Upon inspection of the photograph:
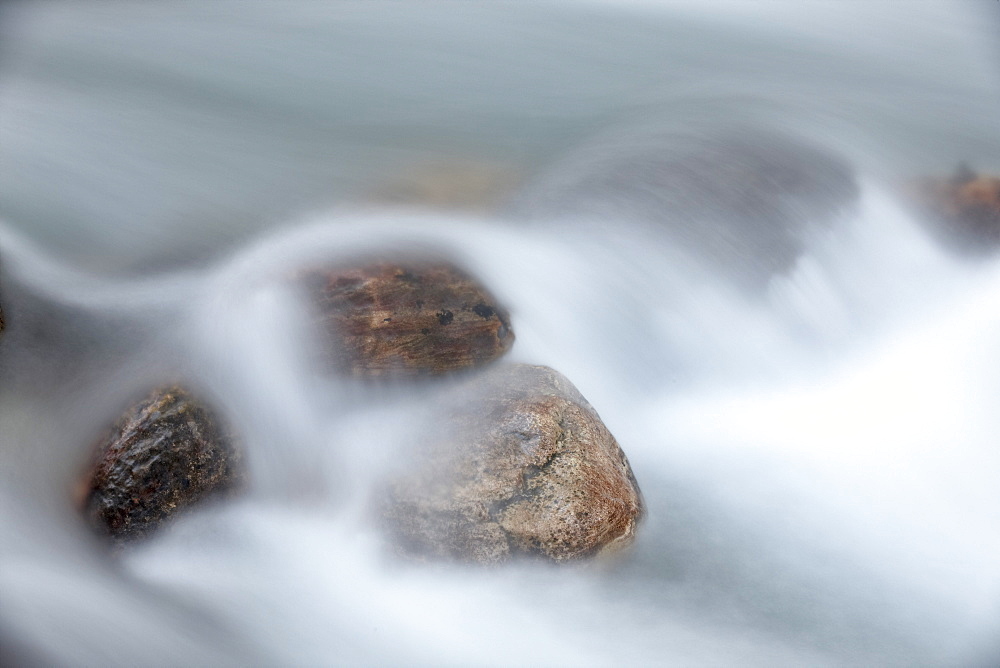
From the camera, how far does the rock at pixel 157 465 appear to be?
4.89m

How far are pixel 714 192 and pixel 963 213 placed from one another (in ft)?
8.93

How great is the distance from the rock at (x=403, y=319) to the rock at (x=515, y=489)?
55 cm

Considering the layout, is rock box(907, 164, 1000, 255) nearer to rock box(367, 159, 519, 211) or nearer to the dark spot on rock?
rock box(367, 159, 519, 211)

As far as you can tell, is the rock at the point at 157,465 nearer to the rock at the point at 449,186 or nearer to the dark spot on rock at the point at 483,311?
the dark spot on rock at the point at 483,311

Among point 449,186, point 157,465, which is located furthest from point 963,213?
point 157,465

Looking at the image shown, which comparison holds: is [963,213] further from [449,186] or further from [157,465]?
[157,465]

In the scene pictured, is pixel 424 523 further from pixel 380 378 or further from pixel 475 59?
pixel 475 59

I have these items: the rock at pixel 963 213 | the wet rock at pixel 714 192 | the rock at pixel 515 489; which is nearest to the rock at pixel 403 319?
the rock at pixel 515 489

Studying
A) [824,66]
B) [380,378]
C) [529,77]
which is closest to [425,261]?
[380,378]

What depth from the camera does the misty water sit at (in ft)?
15.5

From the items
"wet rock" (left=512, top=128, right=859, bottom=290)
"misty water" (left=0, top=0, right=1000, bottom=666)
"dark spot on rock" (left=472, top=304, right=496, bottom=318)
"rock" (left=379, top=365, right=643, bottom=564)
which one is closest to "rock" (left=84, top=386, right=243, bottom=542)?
"misty water" (left=0, top=0, right=1000, bottom=666)

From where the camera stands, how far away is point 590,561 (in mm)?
5004

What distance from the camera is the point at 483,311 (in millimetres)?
6098

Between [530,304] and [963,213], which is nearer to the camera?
[530,304]
